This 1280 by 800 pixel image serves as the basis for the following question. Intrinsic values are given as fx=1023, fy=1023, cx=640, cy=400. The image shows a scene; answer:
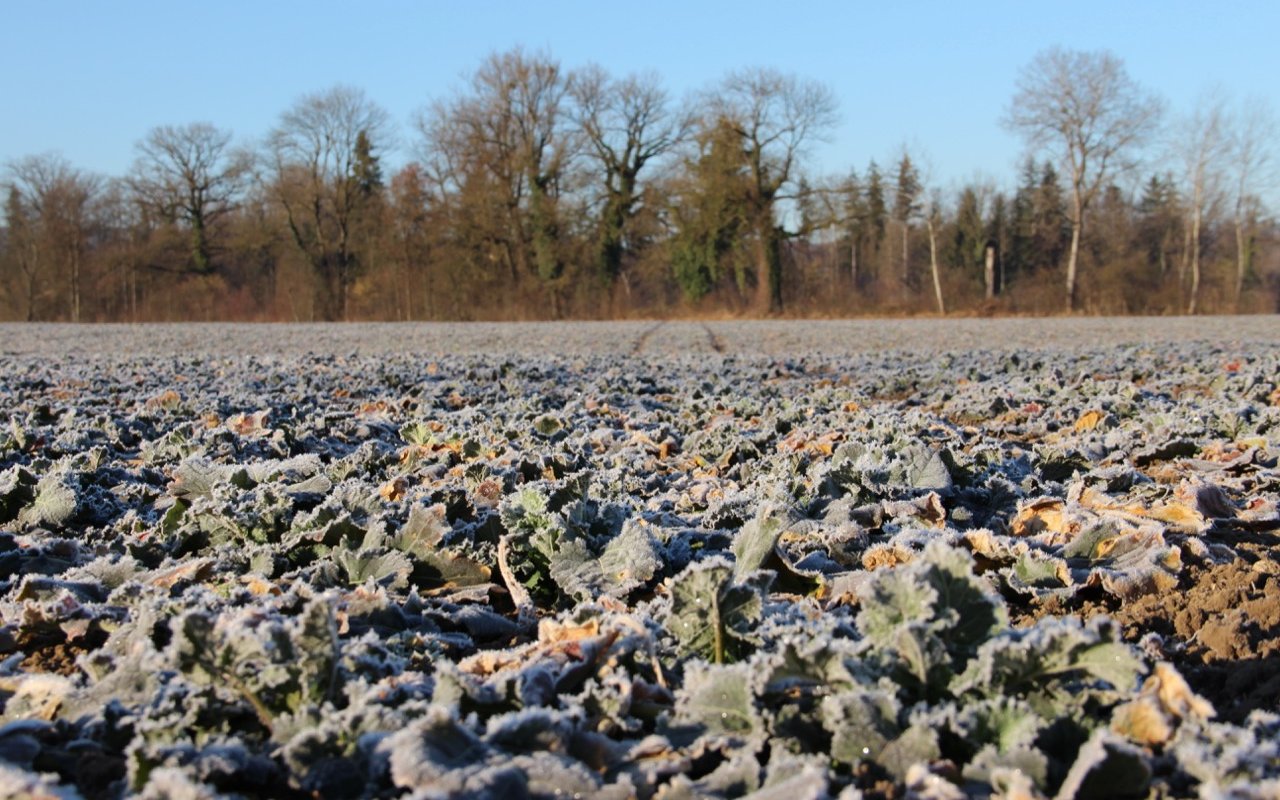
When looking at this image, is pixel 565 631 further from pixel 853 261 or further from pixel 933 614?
pixel 853 261

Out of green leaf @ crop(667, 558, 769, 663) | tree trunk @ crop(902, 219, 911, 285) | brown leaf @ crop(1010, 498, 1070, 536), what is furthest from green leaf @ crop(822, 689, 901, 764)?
tree trunk @ crop(902, 219, 911, 285)

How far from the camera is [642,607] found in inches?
96.3

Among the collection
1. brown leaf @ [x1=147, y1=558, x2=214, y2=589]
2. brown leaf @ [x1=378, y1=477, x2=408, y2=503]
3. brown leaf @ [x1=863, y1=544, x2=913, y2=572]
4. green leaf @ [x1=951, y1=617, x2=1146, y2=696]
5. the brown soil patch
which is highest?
green leaf @ [x1=951, y1=617, x2=1146, y2=696]

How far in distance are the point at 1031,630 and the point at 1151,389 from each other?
7154 millimetres

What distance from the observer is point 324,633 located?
1777 mm

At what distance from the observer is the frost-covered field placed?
1560 mm

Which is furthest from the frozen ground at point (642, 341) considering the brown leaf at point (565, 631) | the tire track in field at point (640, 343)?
the brown leaf at point (565, 631)

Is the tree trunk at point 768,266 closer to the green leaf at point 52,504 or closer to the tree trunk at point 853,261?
the tree trunk at point 853,261

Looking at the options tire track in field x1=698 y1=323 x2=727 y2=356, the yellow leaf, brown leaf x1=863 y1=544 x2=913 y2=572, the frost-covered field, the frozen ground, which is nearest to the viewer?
the frost-covered field

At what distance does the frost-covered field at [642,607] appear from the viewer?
5.12 feet

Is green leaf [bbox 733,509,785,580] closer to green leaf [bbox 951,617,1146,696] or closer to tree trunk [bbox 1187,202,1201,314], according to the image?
green leaf [bbox 951,617,1146,696]

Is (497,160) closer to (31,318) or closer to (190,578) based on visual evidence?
(31,318)

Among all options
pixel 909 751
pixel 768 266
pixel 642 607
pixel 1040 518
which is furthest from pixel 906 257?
pixel 909 751

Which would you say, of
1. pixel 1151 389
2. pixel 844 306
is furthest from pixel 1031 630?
pixel 844 306
